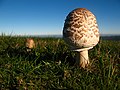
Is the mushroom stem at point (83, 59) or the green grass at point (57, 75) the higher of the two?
the mushroom stem at point (83, 59)

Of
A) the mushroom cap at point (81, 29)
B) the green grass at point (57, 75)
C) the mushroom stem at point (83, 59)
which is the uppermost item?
the mushroom cap at point (81, 29)

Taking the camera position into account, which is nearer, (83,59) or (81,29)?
(81,29)

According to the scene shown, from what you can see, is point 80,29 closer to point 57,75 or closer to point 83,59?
point 83,59

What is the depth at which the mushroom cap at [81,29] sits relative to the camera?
14.4 feet

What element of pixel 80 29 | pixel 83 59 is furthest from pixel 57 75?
pixel 80 29

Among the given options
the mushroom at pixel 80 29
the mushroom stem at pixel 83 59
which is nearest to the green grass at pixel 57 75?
the mushroom stem at pixel 83 59

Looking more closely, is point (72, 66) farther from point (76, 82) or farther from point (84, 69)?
point (76, 82)

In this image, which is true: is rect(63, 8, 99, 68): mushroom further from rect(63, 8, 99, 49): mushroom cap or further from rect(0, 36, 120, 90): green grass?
rect(0, 36, 120, 90): green grass

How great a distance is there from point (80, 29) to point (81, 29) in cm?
2

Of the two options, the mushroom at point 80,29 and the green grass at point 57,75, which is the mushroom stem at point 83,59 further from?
the mushroom at point 80,29

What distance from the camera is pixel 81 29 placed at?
14.3 ft

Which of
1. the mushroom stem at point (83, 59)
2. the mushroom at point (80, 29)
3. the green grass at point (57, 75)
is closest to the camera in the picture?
the green grass at point (57, 75)

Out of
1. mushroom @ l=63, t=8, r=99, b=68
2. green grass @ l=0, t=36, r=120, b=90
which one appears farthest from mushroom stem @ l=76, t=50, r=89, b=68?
mushroom @ l=63, t=8, r=99, b=68

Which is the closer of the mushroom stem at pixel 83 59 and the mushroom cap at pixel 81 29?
the mushroom cap at pixel 81 29
